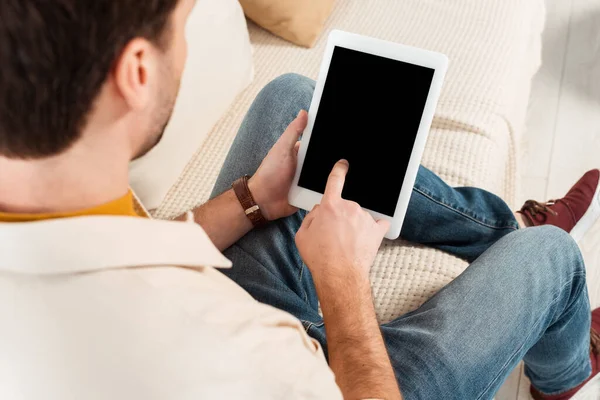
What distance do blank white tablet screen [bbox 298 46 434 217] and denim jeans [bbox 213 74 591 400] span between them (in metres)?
0.11

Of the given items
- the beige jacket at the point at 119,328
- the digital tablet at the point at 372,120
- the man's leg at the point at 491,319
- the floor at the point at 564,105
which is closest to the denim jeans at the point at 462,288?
the man's leg at the point at 491,319

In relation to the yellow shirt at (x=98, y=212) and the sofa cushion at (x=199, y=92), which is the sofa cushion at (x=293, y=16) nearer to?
the sofa cushion at (x=199, y=92)

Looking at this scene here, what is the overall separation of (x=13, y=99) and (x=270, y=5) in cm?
86

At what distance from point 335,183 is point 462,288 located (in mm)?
233

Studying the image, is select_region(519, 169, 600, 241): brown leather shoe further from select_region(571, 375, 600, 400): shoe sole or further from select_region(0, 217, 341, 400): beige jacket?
select_region(0, 217, 341, 400): beige jacket

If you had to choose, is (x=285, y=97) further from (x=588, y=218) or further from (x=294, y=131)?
(x=588, y=218)

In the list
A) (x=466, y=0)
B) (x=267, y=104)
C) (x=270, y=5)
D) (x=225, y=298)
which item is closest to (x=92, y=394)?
(x=225, y=298)

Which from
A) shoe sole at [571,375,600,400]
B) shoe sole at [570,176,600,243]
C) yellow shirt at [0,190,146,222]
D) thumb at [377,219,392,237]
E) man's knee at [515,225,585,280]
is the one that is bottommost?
shoe sole at [571,375,600,400]

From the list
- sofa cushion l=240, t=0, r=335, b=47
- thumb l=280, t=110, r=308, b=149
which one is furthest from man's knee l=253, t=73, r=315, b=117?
sofa cushion l=240, t=0, r=335, b=47

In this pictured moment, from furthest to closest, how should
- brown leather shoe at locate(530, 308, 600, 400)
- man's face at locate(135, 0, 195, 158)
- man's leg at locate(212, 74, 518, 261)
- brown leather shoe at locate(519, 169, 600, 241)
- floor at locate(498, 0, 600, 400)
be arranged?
floor at locate(498, 0, 600, 400) → brown leather shoe at locate(519, 169, 600, 241) → brown leather shoe at locate(530, 308, 600, 400) → man's leg at locate(212, 74, 518, 261) → man's face at locate(135, 0, 195, 158)

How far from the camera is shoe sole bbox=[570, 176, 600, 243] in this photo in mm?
1243

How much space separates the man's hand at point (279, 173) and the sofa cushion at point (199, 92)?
8.9 inches

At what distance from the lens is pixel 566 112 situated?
1.56 meters

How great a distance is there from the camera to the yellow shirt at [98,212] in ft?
1.69
